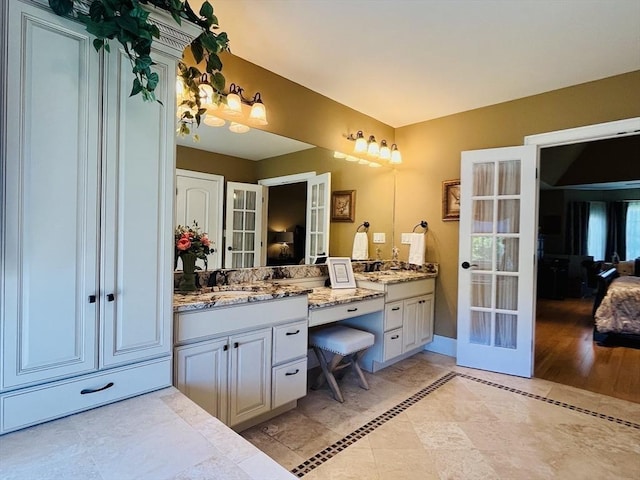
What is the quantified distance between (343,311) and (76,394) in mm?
1735

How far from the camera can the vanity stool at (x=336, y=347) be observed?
252 centimetres

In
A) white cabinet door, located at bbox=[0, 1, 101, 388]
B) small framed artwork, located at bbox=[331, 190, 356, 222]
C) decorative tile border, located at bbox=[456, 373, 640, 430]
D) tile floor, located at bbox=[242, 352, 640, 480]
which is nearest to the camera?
white cabinet door, located at bbox=[0, 1, 101, 388]

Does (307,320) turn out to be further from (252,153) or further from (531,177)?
(531,177)

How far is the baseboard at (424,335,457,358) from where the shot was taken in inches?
141

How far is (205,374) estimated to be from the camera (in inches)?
70.8

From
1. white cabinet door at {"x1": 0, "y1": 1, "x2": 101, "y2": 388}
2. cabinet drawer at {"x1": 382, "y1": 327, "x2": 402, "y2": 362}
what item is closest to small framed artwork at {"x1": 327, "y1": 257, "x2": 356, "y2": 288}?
cabinet drawer at {"x1": 382, "y1": 327, "x2": 402, "y2": 362}

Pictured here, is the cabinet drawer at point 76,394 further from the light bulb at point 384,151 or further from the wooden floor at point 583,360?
the wooden floor at point 583,360

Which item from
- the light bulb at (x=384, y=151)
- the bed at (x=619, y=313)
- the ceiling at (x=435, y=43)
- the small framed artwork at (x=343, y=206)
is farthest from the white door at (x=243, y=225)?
the bed at (x=619, y=313)

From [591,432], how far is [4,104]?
3401 mm

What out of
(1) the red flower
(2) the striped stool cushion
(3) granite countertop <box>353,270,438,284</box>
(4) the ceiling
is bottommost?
(2) the striped stool cushion

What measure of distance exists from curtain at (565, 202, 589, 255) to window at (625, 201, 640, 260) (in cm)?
81

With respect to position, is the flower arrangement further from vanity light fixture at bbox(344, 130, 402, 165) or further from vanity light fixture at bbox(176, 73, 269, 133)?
vanity light fixture at bbox(344, 130, 402, 165)

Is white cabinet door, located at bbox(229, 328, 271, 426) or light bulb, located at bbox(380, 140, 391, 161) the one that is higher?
light bulb, located at bbox(380, 140, 391, 161)

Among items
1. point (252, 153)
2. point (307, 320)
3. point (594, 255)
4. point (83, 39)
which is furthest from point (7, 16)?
point (594, 255)
